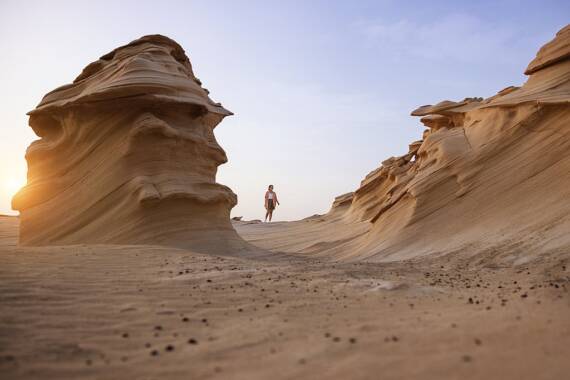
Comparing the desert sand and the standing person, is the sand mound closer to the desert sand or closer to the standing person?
the desert sand

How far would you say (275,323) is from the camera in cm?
313

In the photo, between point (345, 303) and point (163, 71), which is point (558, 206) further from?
point (163, 71)

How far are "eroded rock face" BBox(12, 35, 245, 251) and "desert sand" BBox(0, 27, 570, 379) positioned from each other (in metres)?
0.03

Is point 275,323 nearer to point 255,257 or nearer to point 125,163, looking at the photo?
point 255,257

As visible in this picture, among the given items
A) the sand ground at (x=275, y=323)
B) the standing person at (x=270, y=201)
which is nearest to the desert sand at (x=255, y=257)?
the sand ground at (x=275, y=323)

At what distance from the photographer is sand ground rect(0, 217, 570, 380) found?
7.82 ft

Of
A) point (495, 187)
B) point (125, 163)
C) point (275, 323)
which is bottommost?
point (275, 323)

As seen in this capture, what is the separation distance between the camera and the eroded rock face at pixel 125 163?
25.5ft

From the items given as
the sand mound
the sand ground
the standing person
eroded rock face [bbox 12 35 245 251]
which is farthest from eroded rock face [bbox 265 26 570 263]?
the standing person

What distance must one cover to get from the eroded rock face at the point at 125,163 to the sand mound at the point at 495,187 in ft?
9.37

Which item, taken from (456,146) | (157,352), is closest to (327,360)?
(157,352)

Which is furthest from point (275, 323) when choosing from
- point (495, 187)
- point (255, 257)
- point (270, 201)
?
point (270, 201)

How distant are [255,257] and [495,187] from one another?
155 inches

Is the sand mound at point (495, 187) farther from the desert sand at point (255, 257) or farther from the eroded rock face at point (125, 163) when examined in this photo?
the eroded rock face at point (125, 163)
